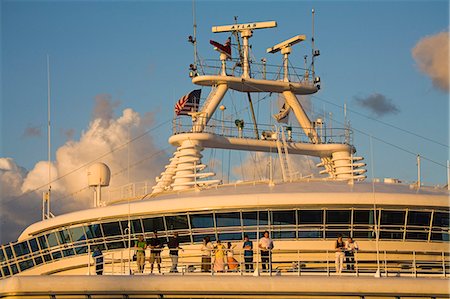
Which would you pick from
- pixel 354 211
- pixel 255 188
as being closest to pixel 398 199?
pixel 354 211

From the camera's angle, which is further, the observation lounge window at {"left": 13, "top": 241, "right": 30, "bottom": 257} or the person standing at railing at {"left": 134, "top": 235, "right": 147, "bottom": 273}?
the observation lounge window at {"left": 13, "top": 241, "right": 30, "bottom": 257}

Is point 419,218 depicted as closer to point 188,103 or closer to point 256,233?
point 256,233

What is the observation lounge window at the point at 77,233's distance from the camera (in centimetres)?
4039

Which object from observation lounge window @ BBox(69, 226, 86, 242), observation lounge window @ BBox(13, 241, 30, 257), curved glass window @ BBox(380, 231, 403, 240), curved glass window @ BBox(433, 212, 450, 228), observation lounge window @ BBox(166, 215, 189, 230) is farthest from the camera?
observation lounge window @ BBox(13, 241, 30, 257)

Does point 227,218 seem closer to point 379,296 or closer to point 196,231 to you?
point 196,231

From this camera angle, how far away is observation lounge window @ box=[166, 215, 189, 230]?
3781 cm

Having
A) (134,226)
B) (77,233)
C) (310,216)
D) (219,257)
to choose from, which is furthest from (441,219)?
(77,233)

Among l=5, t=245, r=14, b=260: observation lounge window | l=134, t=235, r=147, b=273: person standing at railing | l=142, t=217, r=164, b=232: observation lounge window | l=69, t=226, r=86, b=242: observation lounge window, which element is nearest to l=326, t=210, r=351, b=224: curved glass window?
l=142, t=217, r=164, b=232: observation lounge window

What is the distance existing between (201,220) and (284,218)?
9.86 feet

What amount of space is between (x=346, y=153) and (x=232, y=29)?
8386mm

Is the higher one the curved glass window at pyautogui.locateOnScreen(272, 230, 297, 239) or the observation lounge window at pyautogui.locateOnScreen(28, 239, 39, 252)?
the curved glass window at pyautogui.locateOnScreen(272, 230, 297, 239)

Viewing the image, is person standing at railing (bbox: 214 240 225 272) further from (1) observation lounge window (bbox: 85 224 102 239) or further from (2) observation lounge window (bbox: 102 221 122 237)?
(1) observation lounge window (bbox: 85 224 102 239)

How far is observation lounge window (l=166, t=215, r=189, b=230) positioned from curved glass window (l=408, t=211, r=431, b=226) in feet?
25.9

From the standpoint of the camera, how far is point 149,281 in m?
27.3
